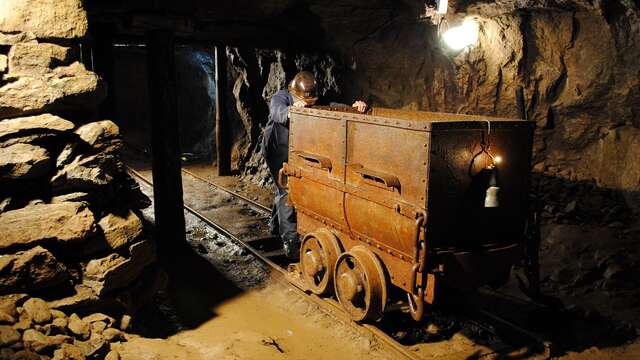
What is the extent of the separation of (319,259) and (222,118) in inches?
315

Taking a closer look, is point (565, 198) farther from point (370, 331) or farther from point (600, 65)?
point (370, 331)

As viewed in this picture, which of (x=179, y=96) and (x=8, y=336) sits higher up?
(x=179, y=96)

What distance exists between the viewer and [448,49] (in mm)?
8406

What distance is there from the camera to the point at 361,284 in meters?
5.12

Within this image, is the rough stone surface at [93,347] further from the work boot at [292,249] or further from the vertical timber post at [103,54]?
the vertical timber post at [103,54]

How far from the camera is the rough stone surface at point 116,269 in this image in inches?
180

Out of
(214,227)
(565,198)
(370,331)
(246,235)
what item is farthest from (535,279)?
(214,227)

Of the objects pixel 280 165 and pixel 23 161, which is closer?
pixel 23 161

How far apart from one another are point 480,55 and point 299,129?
379 centimetres

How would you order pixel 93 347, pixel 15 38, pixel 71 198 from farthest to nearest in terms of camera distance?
pixel 71 198, pixel 15 38, pixel 93 347

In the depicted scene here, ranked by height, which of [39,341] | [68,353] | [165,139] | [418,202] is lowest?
[68,353]

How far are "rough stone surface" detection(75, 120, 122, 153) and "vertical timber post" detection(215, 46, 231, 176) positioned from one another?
781 cm

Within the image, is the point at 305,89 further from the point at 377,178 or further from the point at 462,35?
the point at 462,35

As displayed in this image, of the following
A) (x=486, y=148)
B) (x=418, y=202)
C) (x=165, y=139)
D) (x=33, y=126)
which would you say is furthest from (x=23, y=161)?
(x=486, y=148)
